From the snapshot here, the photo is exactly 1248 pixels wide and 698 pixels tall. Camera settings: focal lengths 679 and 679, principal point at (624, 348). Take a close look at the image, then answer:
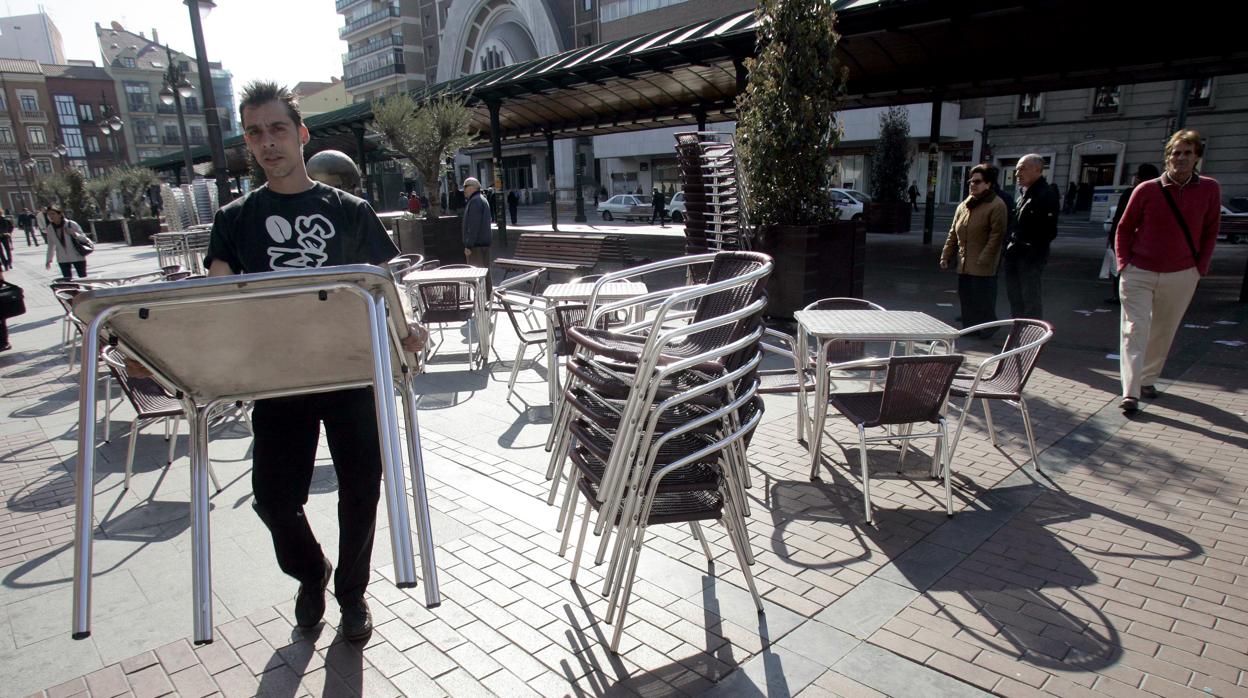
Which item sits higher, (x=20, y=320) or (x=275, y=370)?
(x=275, y=370)

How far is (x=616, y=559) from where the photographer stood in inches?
96.0

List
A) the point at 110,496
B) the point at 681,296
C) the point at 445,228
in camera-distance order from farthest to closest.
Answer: the point at 445,228
the point at 110,496
the point at 681,296

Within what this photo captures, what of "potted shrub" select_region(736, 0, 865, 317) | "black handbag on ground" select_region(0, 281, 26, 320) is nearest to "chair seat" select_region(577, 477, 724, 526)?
"potted shrub" select_region(736, 0, 865, 317)

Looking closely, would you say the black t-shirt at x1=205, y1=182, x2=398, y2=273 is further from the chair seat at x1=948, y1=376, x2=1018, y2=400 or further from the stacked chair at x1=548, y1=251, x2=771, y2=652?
the chair seat at x1=948, y1=376, x2=1018, y2=400

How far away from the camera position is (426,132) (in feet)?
47.0

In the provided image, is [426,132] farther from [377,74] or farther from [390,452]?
[377,74]

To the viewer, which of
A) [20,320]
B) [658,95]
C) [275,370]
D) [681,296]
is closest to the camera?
[275,370]

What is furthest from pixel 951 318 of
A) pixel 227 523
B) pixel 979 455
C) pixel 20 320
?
pixel 20 320

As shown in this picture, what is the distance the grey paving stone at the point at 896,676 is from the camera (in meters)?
2.28

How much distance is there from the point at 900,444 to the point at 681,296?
2774mm

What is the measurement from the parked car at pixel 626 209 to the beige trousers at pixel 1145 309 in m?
28.9

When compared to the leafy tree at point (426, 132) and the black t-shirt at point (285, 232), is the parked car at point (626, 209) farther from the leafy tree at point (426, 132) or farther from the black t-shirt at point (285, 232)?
the black t-shirt at point (285, 232)

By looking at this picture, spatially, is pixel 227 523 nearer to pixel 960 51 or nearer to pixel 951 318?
pixel 951 318

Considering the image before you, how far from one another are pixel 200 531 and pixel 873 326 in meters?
3.22
